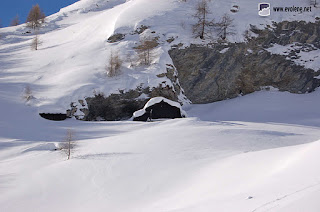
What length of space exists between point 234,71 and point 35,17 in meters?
39.2

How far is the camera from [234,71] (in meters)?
26.8

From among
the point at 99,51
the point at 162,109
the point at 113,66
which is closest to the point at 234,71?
the point at 162,109

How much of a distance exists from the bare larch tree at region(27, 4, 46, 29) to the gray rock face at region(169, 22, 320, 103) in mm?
33244

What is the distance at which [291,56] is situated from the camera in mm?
27828

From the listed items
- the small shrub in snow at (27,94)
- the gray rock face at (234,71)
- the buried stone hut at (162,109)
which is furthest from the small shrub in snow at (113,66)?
the small shrub in snow at (27,94)

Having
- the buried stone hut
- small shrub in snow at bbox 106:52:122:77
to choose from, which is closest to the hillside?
small shrub in snow at bbox 106:52:122:77

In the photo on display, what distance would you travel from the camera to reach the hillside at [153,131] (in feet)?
18.1

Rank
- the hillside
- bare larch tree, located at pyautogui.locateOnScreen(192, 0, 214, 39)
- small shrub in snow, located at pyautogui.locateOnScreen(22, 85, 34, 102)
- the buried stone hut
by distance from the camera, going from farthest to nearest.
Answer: bare larch tree, located at pyautogui.locateOnScreen(192, 0, 214, 39), small shrub in snow, located at pyautogui.locateOnScreen(22, 85, 34, 102), the buried stone hut, the hillside

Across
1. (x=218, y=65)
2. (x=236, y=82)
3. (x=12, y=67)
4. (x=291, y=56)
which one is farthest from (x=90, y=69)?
(x=291, y=56)

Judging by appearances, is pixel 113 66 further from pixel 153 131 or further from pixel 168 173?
pixel 168 173

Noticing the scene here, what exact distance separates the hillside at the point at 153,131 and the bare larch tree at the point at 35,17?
3.31 metres

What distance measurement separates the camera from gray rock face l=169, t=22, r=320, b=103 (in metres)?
26.0

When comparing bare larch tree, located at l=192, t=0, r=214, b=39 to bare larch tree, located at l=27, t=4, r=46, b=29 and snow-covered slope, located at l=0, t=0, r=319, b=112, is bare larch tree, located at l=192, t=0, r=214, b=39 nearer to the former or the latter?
snow-covered slope, located at l=0, t=0, r=319, b=112

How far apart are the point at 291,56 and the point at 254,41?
4.41m
